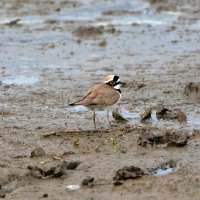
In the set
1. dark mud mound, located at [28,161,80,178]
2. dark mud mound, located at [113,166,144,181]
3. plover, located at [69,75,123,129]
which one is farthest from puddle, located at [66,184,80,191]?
plover, located at [69,75,123,129]

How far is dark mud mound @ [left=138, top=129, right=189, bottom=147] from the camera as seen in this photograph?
9.33 meters

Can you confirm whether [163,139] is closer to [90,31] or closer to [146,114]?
[146,114]

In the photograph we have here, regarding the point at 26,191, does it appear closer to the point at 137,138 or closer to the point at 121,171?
the point at 121,171

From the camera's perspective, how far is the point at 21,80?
13.5 meters

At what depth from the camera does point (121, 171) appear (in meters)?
8.16

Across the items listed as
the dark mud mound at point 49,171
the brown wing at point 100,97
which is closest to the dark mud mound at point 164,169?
the dark mud mound at point 49,171

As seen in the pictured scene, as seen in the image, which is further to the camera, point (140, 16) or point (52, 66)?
point (140, 16)

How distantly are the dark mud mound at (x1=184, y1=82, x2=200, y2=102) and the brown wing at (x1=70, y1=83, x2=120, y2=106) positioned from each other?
1.83 metres

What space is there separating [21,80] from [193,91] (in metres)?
3.24

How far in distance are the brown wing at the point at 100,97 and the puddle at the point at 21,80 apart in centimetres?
296

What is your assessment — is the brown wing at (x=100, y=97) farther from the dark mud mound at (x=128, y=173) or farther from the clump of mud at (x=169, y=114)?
the dark mud mound at (x=128, y=173)

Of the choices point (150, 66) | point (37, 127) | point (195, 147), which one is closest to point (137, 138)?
point (195, 147)

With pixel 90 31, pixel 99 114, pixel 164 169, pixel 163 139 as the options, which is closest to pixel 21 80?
pixel 99 114

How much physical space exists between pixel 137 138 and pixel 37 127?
A: 5.03 feet
